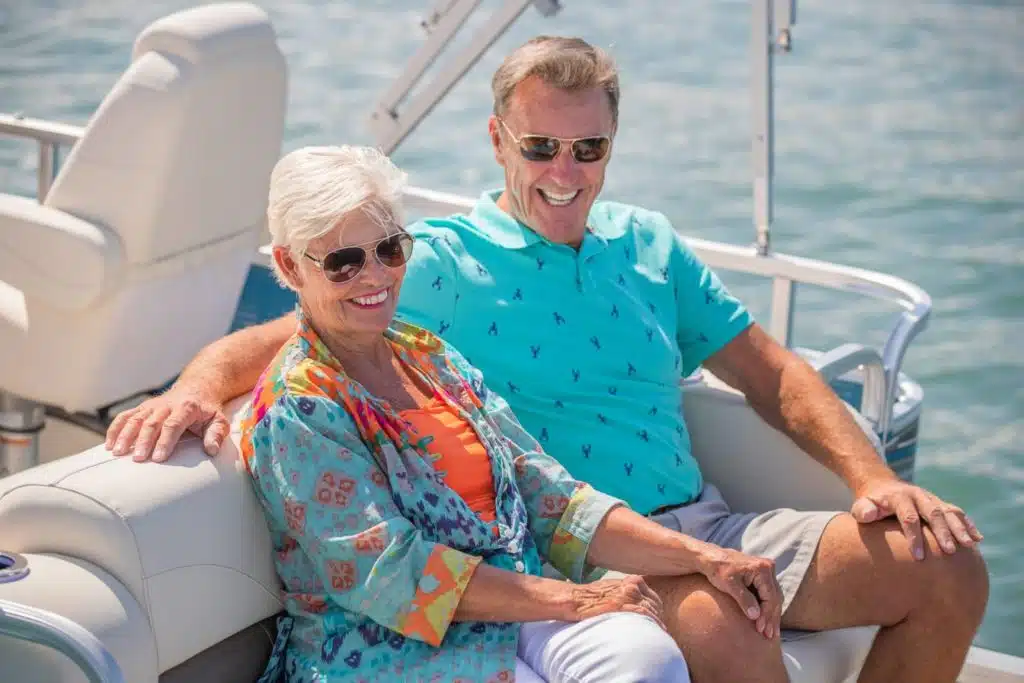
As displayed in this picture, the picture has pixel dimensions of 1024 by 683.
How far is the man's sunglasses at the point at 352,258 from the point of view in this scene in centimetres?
211

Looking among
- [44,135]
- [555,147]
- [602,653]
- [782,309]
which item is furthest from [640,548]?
[44,135]

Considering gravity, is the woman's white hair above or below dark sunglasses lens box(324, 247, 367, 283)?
above

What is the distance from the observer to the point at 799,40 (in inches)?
510

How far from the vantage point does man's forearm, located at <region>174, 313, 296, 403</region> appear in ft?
7.36

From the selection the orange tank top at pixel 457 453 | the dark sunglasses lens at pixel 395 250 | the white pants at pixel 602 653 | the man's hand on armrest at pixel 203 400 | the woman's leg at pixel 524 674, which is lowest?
the woman's leg at pixel 524 674

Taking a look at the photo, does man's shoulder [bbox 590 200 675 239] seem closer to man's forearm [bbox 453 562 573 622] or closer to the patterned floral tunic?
the patterned floral tunic

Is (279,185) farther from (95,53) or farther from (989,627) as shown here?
(95,53)

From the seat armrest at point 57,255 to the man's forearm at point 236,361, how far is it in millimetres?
943

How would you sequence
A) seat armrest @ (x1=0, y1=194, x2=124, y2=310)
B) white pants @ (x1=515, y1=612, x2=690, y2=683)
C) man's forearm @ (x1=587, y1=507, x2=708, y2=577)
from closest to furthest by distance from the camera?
white pants @ (x1=515, y1=612, x2=690, y2=683) → man's forearm @ (x1=587, y1=507, x2=708, y2=577) → seat armrest @ (x1=0, y1=194, x2=124, y2=310)

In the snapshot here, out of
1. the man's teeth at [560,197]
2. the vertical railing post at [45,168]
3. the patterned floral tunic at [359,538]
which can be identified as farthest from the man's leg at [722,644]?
the vertical railing post at [45,168]

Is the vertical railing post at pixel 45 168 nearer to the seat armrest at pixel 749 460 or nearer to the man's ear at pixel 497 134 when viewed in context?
the man's ear at pixel 497 134

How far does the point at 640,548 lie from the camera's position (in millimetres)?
2246

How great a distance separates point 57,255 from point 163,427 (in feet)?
4.20

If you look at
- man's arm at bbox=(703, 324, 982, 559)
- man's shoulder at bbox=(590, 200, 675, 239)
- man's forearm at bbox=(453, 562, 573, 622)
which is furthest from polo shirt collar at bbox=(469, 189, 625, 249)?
man's forearm at bbox=(453, 562, 573, 622)
